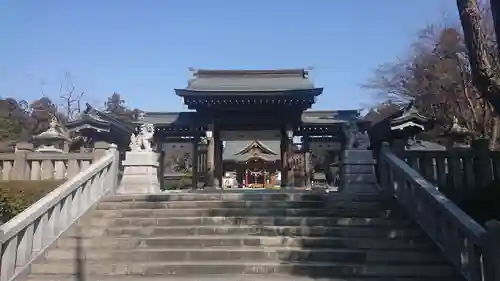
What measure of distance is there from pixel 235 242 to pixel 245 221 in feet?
2.60

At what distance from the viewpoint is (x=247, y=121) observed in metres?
18.2

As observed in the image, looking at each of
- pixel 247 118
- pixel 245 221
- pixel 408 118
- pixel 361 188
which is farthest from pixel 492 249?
pixel 247 118

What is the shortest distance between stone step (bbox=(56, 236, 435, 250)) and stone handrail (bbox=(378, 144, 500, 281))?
17.4 inches

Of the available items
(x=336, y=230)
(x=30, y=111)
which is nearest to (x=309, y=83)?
(x=336, y=230)

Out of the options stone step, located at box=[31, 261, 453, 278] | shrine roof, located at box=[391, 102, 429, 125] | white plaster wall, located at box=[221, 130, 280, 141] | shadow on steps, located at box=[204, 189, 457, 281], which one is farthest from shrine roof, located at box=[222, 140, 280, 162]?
stone step, located at box=[31, 261, 453, 278]

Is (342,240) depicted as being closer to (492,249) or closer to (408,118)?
(492,249)

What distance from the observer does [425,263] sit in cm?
619

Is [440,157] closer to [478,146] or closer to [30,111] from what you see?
[478,146]

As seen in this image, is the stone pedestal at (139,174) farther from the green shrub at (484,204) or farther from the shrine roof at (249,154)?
the shrine roof at (249,154)

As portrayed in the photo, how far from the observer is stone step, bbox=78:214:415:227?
7.46 meters

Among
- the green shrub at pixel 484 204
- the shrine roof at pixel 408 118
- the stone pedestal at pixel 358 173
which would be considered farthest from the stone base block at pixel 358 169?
the shrine roof at pixel 408 118

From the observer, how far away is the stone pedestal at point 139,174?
9.80 meters

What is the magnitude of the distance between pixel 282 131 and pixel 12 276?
13.4 metres

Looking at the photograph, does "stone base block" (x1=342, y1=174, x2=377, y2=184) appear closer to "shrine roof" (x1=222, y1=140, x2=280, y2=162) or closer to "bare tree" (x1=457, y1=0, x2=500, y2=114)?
"bare tree" (x1=457, y1=0, x2=500, y2=114)
